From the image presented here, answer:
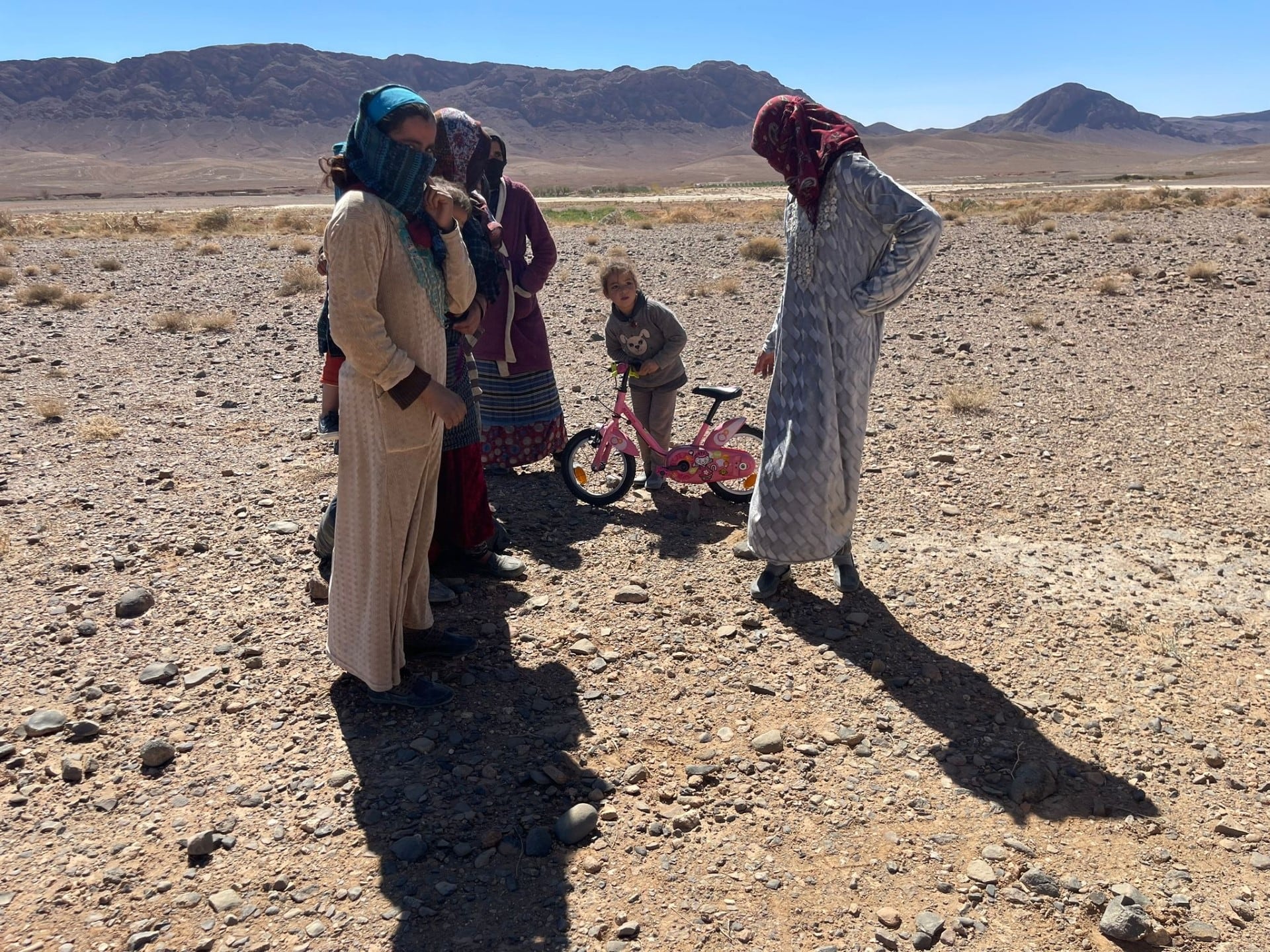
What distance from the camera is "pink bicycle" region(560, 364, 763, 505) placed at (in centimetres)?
530

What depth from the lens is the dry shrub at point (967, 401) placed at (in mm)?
7102

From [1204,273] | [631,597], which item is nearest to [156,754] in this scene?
[631,597]

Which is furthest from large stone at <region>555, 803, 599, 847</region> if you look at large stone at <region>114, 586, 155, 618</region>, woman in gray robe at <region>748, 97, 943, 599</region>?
large stone at <region>114, 586, 155, 618</region>

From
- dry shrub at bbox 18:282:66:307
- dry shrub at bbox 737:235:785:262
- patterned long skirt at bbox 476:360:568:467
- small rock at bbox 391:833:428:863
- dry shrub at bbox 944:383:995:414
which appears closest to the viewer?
small rock at bbox 391:833:428:863

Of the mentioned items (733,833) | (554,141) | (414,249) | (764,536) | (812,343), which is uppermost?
(554,141)

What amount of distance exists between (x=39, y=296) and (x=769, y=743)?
13.2m

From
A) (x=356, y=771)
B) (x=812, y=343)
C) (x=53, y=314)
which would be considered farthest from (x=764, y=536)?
(x=53, y=314)

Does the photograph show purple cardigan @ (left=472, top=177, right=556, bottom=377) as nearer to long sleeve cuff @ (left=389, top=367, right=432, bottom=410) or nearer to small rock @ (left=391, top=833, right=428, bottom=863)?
long sleeve cuff @ (left=389, top=367, right=432, bottom=410)

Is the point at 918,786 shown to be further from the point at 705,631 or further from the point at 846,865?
the point at 705,631

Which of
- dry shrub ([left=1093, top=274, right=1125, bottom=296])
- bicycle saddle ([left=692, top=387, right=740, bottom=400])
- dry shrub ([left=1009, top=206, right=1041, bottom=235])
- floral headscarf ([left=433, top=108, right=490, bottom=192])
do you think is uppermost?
dry shrub ([left=1009, top=206, right=1041, bottom=235])

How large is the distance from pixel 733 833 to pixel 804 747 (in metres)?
0.50

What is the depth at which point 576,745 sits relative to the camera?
325 centimetres

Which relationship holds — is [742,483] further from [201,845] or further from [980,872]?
[201,845]

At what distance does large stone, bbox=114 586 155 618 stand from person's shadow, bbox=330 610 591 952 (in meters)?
1.23
